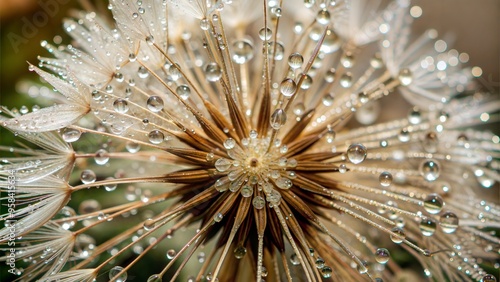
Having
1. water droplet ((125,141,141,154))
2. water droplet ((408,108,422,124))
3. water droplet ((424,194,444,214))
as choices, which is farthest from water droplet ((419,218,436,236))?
water droplet ((125,141,141,154))

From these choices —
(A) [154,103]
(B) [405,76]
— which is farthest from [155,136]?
(B) [405,76]

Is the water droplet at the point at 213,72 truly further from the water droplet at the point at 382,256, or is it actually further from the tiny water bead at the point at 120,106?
the water droplet at the point at 382,256

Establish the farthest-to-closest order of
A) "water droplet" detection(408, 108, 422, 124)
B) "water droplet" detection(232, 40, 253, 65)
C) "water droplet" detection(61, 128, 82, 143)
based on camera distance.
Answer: "water droplet" detection(408, 108, 422, 124)
"water droplet" detection(232, 40, 253, 65)
"water droplet" detection(61, 128, 82, 143)

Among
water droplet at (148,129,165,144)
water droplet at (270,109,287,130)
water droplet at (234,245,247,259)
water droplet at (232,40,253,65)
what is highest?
water droplet at (232,40,253,65)

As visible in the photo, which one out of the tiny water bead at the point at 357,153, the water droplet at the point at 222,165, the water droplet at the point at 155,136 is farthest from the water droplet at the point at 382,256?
the water droplet at the point at 155,136

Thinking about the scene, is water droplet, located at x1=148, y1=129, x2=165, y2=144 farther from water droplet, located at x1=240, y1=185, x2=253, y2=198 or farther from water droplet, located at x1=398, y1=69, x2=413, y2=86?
water droplet, located at x1=398, y1=69, x2=413, y2=86

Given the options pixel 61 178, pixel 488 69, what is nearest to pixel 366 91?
pixel 61 178

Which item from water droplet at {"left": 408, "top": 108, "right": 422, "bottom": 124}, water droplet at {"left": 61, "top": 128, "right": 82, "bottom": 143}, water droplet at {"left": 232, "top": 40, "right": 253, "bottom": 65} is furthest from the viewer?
water droplet at {"left": 408, "top": 108, "right": 422, "bottom": 124}

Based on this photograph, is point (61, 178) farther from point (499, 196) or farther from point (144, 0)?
point (499, 196)
